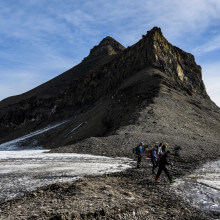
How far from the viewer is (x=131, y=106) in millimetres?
43875

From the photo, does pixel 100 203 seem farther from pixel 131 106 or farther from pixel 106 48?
pixel 106 48

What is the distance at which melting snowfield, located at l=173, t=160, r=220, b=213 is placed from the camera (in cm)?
927

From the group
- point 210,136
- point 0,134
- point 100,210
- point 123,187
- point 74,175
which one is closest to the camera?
point 100,210

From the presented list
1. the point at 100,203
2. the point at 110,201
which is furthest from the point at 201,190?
the point at 100,203

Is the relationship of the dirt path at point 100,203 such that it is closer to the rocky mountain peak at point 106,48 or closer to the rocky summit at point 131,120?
the rocky summit at point 131,120

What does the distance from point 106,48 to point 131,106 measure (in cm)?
8972

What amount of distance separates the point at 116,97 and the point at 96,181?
1658 inches

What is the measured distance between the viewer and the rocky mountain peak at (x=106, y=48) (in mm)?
124375

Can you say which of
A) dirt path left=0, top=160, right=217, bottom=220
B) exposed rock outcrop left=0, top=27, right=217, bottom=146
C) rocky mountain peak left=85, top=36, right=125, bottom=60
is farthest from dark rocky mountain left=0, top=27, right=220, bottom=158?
rocky mountain peak left=85, top=36, right=125, bottom=60

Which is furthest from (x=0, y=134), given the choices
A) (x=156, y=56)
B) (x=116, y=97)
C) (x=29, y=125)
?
(x=156, y=56)

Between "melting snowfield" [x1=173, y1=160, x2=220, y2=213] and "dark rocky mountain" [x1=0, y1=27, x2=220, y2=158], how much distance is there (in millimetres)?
10966

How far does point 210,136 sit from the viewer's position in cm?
3553

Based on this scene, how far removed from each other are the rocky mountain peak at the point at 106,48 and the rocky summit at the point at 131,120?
18191mm

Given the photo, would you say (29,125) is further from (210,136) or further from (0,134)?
(210,136)
